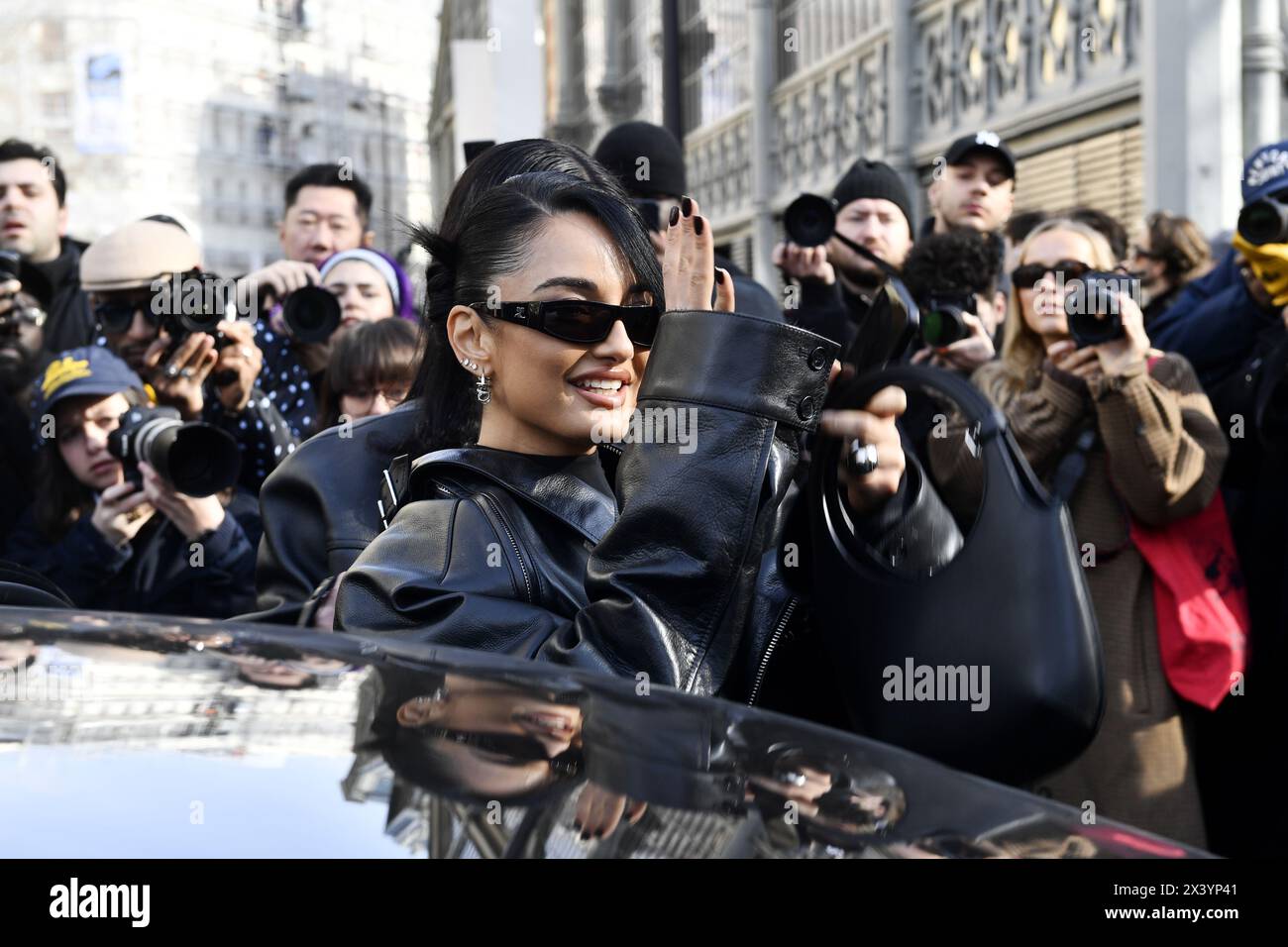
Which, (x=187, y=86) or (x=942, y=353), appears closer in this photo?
(x=942, y=353)

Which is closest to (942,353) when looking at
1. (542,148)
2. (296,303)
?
(296,303)

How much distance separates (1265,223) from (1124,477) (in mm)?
727

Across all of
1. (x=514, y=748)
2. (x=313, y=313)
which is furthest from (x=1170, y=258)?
(x=514, y=748)

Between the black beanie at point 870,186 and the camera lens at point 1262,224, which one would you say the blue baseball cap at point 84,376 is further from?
the camera lens at point 1262,224

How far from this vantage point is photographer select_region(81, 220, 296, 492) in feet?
12.4

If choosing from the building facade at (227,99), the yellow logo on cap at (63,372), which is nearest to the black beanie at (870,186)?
the yellow logo on cap at (63,372)

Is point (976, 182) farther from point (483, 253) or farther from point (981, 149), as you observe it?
point (483, 253)

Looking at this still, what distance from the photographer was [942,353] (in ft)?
12.8

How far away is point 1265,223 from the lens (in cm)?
371

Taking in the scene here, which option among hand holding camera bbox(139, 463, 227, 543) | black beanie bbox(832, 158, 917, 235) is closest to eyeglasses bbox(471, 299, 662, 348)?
hand holding camera bbox(139, 463, 227, 543)

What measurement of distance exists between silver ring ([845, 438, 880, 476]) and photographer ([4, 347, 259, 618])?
86.1 inches

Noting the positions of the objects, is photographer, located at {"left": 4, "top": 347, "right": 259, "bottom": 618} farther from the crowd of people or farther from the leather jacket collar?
the leather jacket collar
